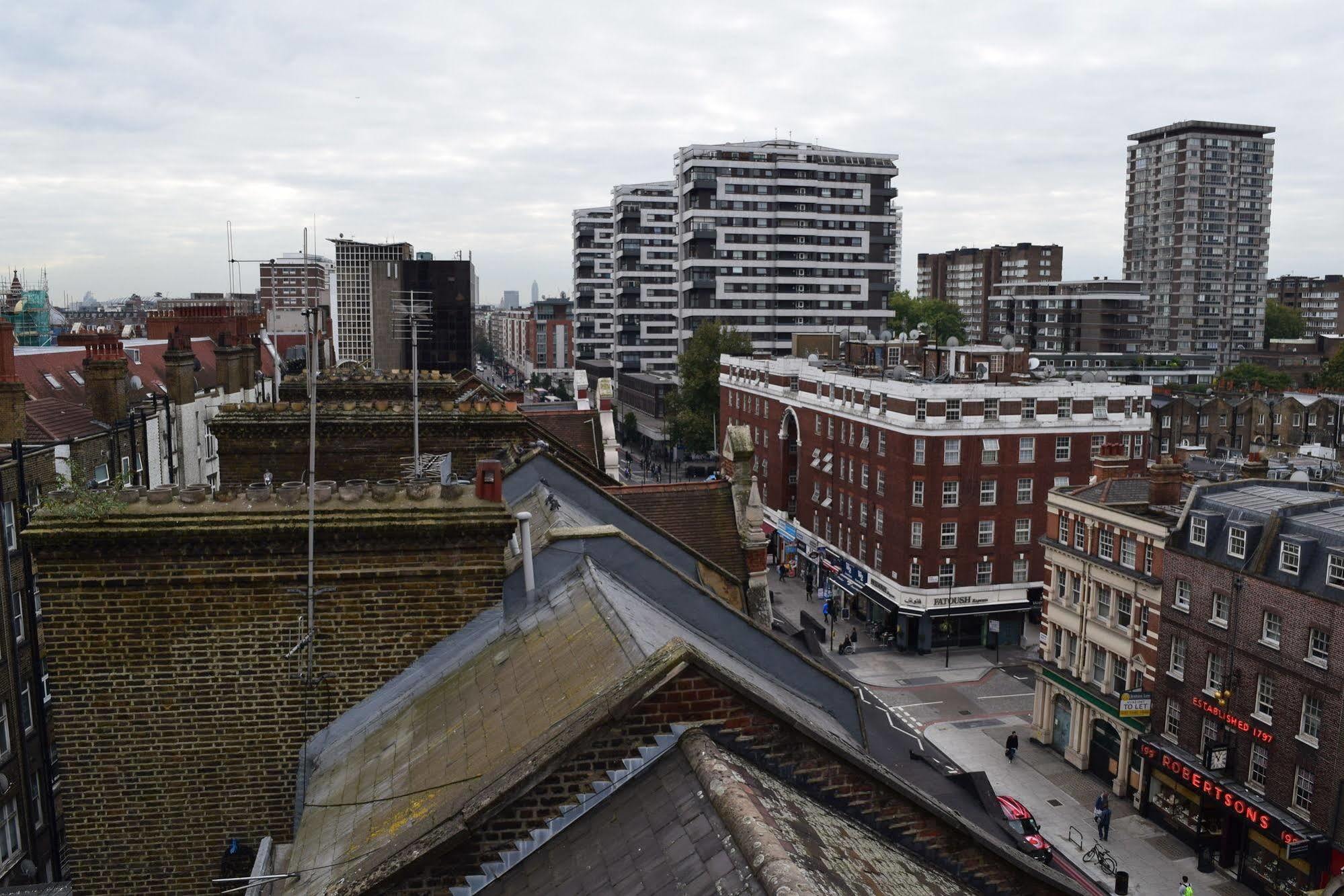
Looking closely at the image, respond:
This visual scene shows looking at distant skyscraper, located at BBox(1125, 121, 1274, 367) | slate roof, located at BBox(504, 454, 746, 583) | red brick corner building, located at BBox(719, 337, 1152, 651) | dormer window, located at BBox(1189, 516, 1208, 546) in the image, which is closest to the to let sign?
dormer window, located at BBox(1189, 516, 1208, 546)

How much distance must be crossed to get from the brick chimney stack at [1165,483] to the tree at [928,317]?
100m

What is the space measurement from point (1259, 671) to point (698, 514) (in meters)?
20.4

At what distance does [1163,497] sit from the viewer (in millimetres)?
37625

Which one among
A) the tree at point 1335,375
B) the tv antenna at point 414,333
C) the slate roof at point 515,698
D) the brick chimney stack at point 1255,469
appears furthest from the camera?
the tree at point 1335,375

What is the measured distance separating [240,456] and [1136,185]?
5956 inches

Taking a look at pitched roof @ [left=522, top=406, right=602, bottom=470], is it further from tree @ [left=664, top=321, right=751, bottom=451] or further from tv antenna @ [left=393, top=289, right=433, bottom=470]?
tree @ [left=664, top=321, right=751, bottom=451]

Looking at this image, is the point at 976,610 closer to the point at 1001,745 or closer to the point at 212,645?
the point at 1001,745

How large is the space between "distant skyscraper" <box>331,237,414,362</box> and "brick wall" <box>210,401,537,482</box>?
73.8 m

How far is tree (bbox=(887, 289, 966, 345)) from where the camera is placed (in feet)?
464

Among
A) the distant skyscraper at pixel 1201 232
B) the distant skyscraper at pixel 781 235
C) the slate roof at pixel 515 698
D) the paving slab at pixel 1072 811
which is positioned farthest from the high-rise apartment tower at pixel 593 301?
the slate roof at pixel 515 698

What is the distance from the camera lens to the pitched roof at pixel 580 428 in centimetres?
2919

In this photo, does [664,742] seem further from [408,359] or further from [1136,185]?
[1136,185]

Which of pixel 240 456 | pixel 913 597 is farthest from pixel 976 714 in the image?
pixel 240 456

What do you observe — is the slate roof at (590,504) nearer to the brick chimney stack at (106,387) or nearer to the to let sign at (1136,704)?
the brick chimney stack at (106,387)
